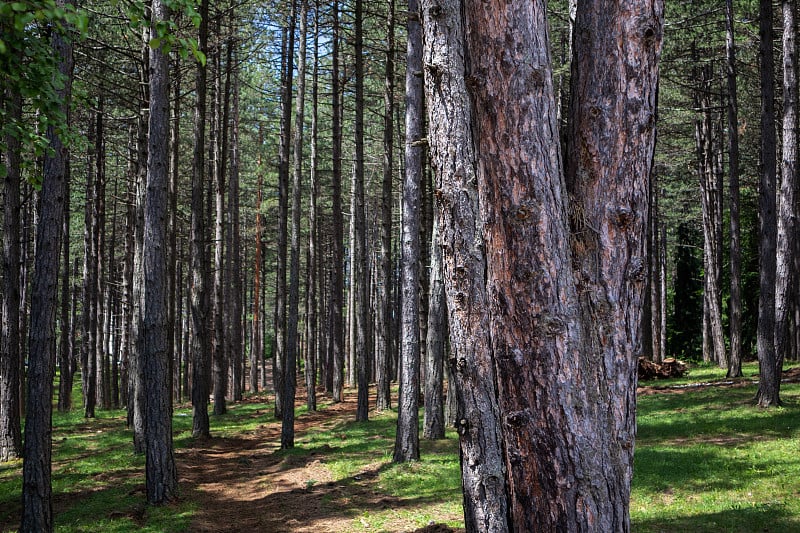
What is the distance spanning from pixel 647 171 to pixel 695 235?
135ft

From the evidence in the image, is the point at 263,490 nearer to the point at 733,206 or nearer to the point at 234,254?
the point at 733,206

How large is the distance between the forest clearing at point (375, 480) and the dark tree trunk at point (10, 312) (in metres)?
0.91

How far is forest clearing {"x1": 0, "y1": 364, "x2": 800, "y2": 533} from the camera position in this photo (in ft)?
26.6

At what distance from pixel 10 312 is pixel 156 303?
4.44 metres

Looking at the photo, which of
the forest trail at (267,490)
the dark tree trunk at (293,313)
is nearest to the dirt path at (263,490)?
the forest trail at (267,490)

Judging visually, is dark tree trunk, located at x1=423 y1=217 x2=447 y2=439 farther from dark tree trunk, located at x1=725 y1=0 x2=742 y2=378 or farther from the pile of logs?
the pile of logs

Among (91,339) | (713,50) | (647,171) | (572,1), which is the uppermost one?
(713,50)

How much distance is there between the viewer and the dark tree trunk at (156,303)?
956 centimetres

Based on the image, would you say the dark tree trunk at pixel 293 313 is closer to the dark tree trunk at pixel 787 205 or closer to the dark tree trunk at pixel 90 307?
the dark tree trunk at pixel 90 307

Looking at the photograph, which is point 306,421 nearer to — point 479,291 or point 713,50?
point 479,291

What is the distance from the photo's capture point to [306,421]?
19.5 metres

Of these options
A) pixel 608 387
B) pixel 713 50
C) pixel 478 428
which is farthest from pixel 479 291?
pixel 713 50

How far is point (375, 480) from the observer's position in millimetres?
10625

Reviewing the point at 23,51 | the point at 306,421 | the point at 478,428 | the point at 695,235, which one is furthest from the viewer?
the point at 695,235
